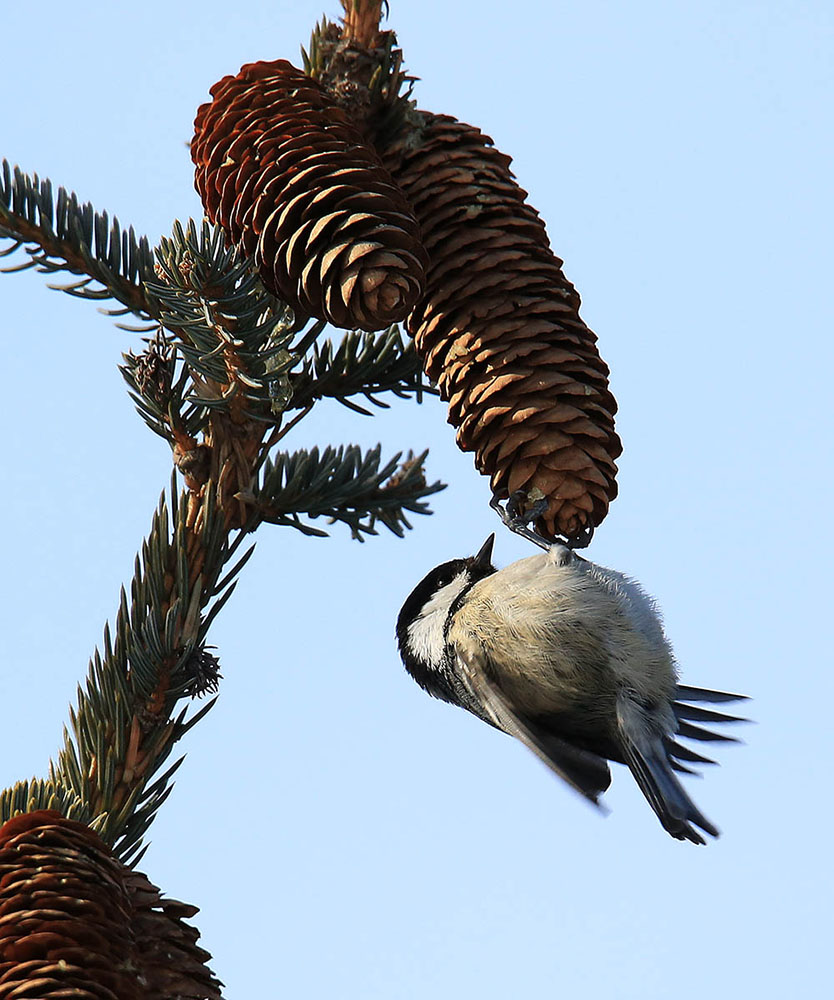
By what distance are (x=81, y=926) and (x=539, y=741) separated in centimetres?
99

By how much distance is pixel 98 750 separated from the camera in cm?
150

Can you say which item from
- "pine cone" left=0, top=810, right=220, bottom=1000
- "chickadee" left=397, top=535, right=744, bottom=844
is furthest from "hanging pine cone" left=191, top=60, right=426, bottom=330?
"chickadee" left=397, top=535, right=744, bottom=844

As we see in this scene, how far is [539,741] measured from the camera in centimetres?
203

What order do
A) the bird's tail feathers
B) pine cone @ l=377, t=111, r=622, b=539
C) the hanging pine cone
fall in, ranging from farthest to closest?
the bird's tail feathers < pine cone @ l=377, t=111, r=622, b=539 < the hanging pine cone

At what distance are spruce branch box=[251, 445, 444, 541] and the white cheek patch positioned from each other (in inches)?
16.7

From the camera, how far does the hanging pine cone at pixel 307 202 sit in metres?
1.42

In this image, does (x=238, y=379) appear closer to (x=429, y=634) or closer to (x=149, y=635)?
(x=149, y=635)

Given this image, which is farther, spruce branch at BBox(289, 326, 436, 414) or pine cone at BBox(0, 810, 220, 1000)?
spruce branch at BBox(289, 326, 436, 414)

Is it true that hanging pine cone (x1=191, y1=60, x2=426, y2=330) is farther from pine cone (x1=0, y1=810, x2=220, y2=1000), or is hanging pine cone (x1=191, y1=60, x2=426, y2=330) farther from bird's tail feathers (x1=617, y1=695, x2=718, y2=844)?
bird's tail feathers (x1=617, y1=695, x2=718, y2=844)

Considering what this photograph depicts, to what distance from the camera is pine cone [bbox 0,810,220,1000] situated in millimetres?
1144

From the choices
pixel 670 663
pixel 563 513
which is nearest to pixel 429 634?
pixel 670 663

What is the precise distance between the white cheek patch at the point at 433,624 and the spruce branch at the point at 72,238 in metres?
0.88

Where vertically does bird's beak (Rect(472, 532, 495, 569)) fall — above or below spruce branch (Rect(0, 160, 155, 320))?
above

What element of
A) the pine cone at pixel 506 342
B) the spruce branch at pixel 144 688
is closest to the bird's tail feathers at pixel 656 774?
the pine cone at pixel 506 342
